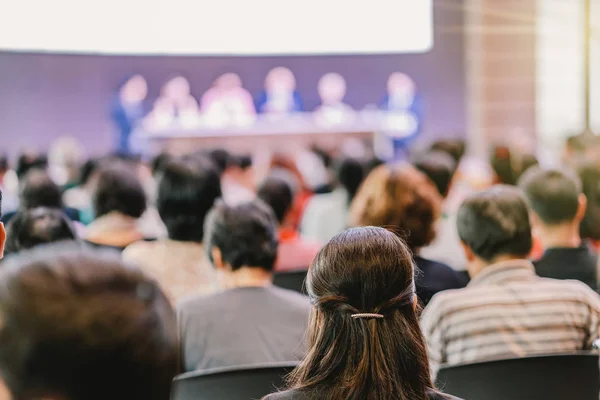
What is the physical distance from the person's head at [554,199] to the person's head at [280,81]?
23.2 ft

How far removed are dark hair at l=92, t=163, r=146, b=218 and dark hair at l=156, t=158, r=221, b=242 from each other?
28 centimetres

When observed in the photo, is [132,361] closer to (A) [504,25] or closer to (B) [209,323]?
(B) [209,323]

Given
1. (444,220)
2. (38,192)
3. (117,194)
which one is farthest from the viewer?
(444,220)

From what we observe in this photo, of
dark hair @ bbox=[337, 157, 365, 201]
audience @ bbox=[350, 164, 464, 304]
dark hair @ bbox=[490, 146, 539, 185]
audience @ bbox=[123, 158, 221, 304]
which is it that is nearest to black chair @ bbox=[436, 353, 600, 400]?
audience @ bbox=[350, 164, 464, 304]

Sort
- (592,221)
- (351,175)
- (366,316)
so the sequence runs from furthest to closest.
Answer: (351,175), (592,221), (366,316)

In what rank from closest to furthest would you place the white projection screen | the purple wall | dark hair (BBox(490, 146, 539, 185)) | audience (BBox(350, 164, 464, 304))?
audience (BBox(350, 164, 464, 304)), dark hair (BBox(490, 146, 539, 185)), the white projection screen, the purple wall

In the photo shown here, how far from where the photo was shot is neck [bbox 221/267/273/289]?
2.35 metres

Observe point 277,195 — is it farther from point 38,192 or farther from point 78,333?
point 78,333

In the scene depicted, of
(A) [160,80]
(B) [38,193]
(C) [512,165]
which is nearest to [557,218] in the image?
(C) [512,165]

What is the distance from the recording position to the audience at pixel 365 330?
1287mm

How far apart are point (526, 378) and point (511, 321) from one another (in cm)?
32

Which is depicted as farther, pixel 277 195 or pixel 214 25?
pixel 214 25

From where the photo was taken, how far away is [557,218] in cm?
A: 284

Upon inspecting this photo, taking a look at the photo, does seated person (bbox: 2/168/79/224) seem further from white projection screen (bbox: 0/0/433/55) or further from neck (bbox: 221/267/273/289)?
white projection screen (bbox: 0/0/433/55)
